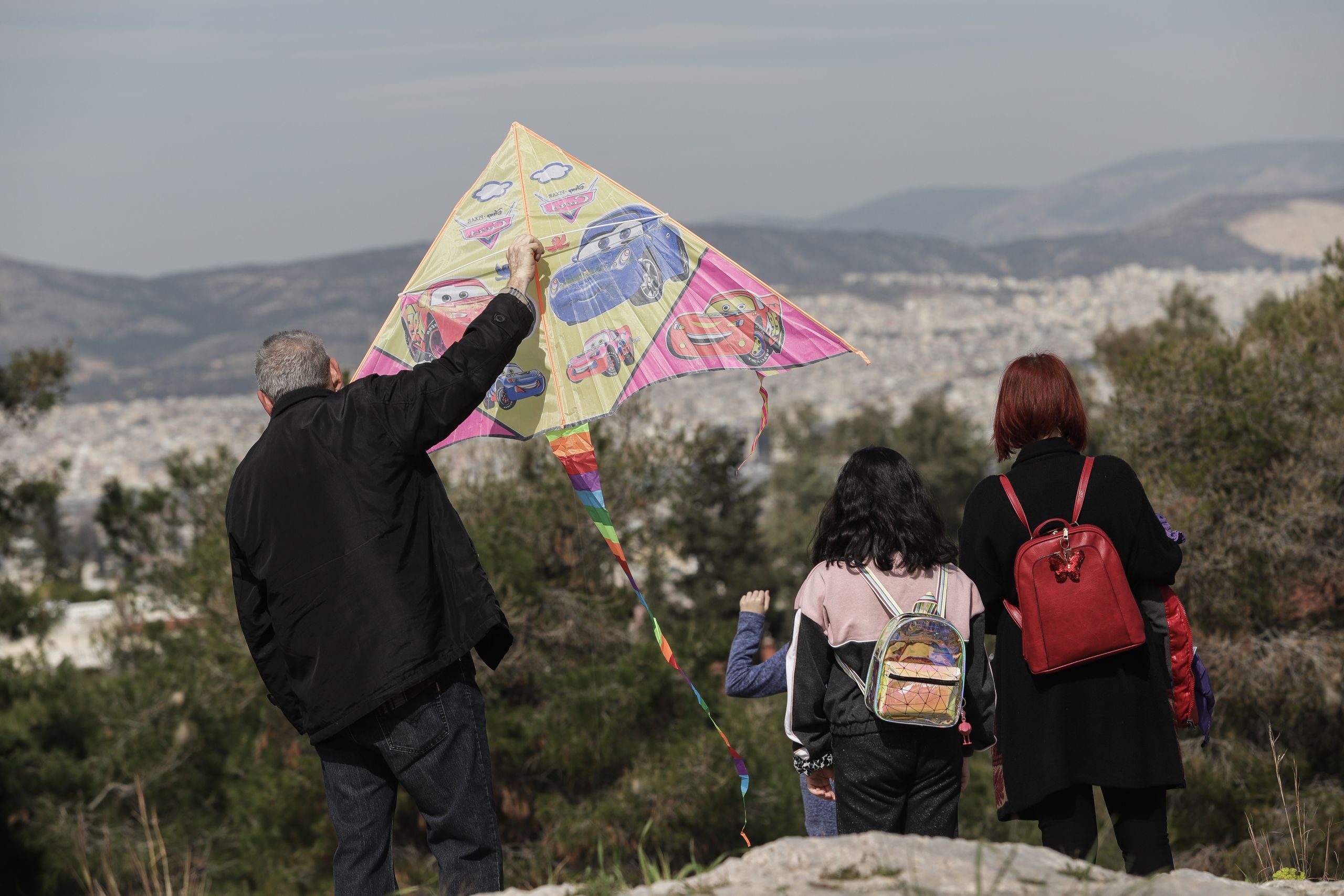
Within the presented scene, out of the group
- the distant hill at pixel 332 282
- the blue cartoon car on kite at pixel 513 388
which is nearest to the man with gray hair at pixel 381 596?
the blue cartoon car on kite at pixel 513 388

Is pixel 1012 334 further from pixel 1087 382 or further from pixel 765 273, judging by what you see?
pixel 1087 382

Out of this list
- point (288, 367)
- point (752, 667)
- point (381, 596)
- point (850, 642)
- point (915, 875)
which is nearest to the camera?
point (915, 875)

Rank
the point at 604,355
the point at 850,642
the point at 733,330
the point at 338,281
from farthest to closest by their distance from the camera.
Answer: the point at 338,281 < the point at 604,355 < the point at 733,330 < the point at 850,642

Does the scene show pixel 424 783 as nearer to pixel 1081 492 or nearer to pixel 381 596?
pixel 381 596

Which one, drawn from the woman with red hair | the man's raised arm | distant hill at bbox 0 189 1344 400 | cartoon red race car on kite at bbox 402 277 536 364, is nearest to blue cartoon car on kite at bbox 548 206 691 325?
cartoon red race car on kite at bbox 402 277 536 364

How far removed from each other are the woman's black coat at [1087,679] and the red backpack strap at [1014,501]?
1 cm

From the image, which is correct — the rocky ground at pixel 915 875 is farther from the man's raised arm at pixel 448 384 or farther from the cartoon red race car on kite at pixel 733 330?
the cartoon red race car on kite at pixel 733 330

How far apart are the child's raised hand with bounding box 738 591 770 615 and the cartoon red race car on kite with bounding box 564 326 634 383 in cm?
101

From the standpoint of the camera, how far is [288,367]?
298cm

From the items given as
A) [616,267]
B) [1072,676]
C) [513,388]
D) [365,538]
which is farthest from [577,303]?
[1072,676]

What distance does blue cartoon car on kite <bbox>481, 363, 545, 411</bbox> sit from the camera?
12.9 feet

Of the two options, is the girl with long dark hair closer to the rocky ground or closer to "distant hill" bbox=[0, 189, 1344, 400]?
the rocky ground

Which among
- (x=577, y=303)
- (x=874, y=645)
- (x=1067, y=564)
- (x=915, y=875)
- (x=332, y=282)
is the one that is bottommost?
(x=915, y=875)

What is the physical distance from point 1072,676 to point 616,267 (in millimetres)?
1930
